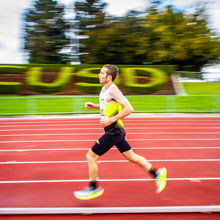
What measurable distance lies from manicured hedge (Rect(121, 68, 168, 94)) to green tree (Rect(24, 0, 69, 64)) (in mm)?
31965

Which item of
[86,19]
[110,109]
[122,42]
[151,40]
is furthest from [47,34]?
[110,109]

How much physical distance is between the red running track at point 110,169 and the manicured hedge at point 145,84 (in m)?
12.8

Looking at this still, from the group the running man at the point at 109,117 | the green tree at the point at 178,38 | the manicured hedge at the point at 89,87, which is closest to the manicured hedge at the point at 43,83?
the manicured hedge at the point at 89,87

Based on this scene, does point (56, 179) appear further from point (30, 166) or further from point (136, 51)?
point (136, 51)

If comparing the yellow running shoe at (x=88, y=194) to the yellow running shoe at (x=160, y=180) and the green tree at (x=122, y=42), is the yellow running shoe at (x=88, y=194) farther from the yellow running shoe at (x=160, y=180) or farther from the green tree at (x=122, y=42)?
the green tree at (x=122, y=42)

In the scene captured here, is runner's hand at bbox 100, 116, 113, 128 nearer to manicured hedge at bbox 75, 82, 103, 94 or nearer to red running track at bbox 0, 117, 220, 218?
red running track at bbox 0, 117, 220, 218

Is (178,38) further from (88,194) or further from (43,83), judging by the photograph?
(88,194)

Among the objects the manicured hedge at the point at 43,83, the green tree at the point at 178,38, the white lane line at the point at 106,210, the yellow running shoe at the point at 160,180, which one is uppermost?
the green tree at the point at 178,38

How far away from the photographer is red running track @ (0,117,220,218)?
358 centimetres

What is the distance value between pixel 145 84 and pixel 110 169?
18073mm

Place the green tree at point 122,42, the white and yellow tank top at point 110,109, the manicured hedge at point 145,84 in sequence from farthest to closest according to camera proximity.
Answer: the green tree at point 122,42 < the manicured hedge at point 145,84 < the white and yellow tank top at point 110,109

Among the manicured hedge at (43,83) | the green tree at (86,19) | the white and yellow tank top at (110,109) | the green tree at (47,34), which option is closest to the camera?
the white and yellow tank top at (110,109)

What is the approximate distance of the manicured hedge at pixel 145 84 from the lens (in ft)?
72.0

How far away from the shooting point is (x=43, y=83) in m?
22.0
